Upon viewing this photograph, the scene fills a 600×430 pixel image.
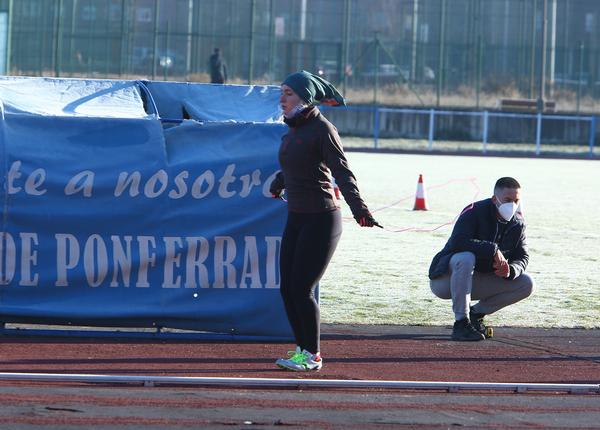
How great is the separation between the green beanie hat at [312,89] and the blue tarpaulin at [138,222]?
1.19 metres

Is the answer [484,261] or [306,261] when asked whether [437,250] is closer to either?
[484,261]

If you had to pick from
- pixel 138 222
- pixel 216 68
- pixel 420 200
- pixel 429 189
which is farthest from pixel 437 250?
pixel 216 68

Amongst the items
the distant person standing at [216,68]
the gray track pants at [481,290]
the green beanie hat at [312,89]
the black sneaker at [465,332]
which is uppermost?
the distant person standing at [216,68]

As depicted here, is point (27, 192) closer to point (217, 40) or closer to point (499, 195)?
point (499, 195)

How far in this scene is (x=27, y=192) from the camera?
844 centimetres

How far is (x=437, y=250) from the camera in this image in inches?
547

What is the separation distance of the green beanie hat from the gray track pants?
1990 millimetres

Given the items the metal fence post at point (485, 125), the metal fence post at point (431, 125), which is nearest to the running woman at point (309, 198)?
the metal fence post at point (431, 125)

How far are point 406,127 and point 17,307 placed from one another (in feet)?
108

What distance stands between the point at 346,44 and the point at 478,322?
117 ft

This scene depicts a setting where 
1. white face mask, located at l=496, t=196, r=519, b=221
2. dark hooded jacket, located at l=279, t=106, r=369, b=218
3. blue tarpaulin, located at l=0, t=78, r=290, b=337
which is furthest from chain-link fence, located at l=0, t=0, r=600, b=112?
dark hooded jacket, located at l=279, t=106, r=369, b=218

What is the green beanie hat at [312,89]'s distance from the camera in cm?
728

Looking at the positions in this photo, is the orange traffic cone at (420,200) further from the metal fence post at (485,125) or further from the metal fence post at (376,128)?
the metal fence post at (485,125)

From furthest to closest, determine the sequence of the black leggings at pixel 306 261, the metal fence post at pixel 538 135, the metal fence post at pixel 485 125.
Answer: the metal fence post at pixel 485 125 → the metal fence post at pixel 538 135 → the black leggings at pixel 306 261
